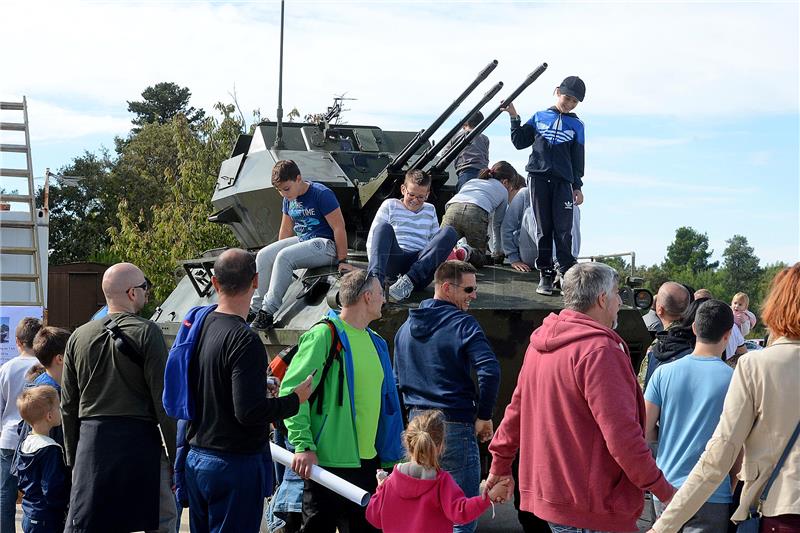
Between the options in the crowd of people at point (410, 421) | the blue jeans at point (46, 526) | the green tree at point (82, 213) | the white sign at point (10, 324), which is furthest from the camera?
the green tree at point (82, 213)

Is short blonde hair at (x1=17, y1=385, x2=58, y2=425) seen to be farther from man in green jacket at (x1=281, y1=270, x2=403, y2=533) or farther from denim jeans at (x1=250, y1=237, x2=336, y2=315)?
denim jeans at (x1=250, y1=237, x2=336, y2=315)

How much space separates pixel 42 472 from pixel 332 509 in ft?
5.83

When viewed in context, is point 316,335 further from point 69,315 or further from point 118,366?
point 69,315

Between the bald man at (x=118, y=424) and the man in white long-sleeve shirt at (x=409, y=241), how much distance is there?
264 cm

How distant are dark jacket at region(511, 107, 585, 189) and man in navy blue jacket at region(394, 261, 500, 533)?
2.73 meters

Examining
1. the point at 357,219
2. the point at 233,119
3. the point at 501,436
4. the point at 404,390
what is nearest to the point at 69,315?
the point at 233,119

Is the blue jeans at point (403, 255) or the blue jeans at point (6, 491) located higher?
the blue jeans at point (403, 255)

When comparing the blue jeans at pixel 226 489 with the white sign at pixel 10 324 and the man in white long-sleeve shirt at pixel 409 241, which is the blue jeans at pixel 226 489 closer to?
the man in white long-sleeve shirt at pixel 409 241

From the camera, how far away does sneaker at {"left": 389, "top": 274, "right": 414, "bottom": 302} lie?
837 cm

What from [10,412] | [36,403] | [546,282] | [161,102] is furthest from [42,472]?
[161,102]

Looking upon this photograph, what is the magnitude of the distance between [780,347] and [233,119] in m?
26.9

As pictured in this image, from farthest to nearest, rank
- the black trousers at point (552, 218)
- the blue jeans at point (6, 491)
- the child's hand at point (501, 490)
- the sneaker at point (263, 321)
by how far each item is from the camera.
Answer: the black trousers at point (552, 218) < the sneaker at point (263, 321) < the blue jeans at point (6, 491) < the child's hand at point (501, 490)

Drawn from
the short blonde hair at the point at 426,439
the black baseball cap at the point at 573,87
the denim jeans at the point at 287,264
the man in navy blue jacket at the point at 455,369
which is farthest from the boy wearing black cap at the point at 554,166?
the short blonde hair at the point at 426,439

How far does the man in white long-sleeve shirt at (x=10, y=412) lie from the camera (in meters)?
7.79
